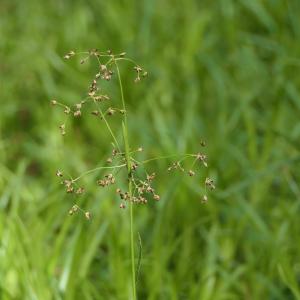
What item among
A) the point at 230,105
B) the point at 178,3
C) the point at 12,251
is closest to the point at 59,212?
the point at 12,251

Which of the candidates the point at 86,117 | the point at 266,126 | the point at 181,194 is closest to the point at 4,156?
the point at 86,117

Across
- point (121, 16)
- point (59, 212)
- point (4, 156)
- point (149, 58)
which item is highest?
point (121, 16)

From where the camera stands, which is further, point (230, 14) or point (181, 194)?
point (230, 14)

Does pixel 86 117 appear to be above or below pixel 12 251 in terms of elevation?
above

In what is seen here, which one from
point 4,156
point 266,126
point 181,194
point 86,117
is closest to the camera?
point 181,194

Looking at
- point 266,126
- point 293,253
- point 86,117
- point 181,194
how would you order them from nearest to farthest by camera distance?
1. point 293,253
2. point 181,194
3. point 266,126
4. point 86,117

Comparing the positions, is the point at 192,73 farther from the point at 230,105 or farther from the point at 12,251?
the point at 12,251

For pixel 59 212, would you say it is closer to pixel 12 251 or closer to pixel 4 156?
pixel 12 251
